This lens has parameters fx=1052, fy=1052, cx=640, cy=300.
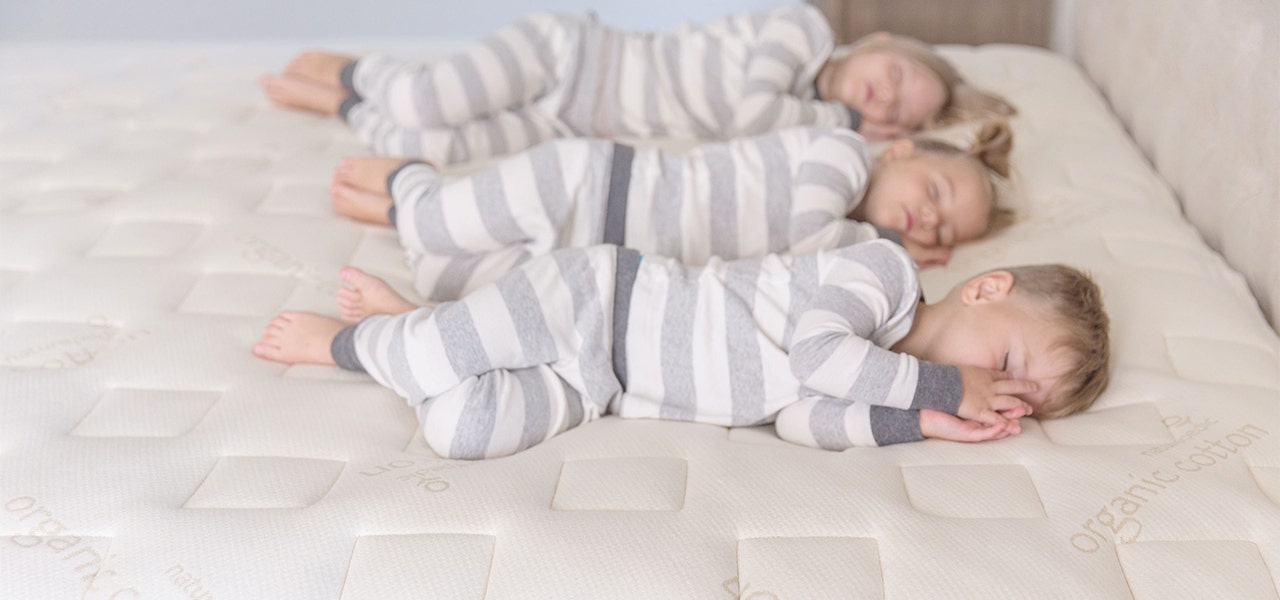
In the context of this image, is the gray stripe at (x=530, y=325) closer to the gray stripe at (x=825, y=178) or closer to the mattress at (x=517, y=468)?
the mattress at (x=517, y=468)

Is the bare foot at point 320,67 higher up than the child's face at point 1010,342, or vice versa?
the bare foot at point 320,67

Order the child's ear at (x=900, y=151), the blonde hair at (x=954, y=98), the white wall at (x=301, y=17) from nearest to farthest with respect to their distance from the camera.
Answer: the child's ear at (x=900, y=151)
the blonde hair at (x=954, y=98)
the white wall at (x=301, y=17)

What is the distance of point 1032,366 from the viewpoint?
1.26 metres

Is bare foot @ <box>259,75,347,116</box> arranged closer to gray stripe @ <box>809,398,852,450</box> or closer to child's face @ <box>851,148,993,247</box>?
child's face @ <box>851,148,993,247</box>

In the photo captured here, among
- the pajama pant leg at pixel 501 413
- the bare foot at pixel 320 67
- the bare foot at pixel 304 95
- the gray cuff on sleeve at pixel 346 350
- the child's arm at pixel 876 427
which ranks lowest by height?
the child's arm at pixel 876 427

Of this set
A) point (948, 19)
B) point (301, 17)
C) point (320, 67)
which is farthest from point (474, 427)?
point (301, 17)

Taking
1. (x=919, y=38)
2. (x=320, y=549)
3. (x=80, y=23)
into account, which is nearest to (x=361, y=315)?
(x=320, y=549)

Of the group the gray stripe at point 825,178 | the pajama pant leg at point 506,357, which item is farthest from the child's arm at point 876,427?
the gray stripe at point 825,178

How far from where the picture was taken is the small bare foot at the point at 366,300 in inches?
56.0

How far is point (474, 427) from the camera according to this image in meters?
1.19

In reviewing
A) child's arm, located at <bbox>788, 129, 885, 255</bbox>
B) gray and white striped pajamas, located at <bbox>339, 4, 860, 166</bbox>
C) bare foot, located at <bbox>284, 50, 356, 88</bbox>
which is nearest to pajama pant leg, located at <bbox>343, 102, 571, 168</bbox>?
gray and white striped pajamas, located at <bbox>339, 4, 860, 166</bbox>

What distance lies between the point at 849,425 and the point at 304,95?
1434 millimetres

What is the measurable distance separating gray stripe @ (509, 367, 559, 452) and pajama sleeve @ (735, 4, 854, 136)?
3.07 feet

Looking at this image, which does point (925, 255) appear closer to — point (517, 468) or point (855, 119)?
point (855, 119)
